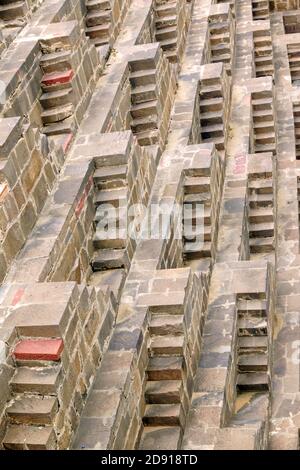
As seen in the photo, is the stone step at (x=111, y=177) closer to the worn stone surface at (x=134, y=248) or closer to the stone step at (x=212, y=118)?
the worn stone surface at (x=134, y=248)

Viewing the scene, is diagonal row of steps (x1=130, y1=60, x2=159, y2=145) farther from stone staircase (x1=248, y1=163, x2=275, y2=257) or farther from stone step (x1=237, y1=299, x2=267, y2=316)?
stone step (x1=237, y1=299, x2=267, y2=316)

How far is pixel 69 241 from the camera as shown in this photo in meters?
5.55

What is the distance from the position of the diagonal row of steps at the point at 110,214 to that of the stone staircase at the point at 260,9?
338 inches

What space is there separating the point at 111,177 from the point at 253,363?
2.21 metres

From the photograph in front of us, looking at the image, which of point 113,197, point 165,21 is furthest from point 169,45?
point 113,197

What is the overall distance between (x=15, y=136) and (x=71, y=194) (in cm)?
Answer: 75

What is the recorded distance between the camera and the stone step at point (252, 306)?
6.15 meters

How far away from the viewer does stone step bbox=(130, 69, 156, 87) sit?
25.2 feet

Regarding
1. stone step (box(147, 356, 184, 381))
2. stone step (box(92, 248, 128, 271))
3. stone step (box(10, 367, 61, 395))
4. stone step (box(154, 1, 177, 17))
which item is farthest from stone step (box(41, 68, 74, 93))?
stone step (box(10, 367, 61, 395))

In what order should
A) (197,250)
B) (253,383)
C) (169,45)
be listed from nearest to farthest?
(253,383) < (197,250) < (169,45)

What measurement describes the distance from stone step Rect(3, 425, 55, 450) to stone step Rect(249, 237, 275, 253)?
4220 mm

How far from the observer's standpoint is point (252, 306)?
6180 mm

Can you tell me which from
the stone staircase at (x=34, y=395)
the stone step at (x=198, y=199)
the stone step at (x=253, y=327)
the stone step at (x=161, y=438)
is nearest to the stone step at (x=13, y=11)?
the stone step at (x=198, y=199)

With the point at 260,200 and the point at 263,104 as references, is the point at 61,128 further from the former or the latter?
the point at 263,104
